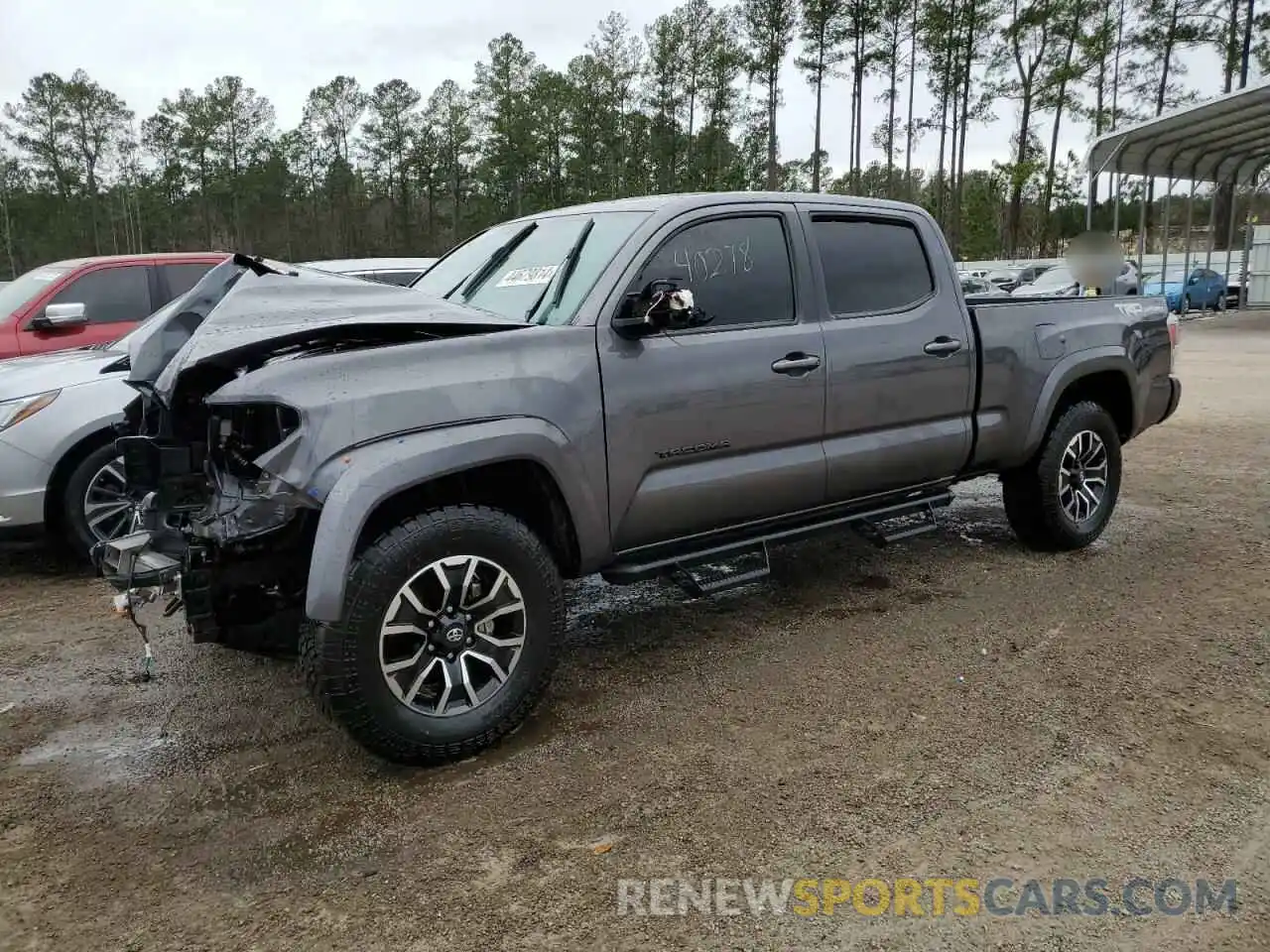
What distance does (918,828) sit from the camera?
272 centimetres

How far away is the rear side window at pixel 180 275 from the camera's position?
7.48 metres

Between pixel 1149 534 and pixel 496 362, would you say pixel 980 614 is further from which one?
pixel 496 362

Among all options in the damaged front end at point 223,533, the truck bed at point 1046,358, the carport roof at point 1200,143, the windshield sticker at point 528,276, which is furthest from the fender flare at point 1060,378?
the carport roof at point 1200,143

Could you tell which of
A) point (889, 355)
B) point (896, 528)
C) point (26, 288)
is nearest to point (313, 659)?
point (889, 355)

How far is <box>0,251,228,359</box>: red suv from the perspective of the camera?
22.6 feet

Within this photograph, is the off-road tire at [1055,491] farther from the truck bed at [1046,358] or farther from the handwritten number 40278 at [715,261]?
the handwritten number 40278 at [715,261]

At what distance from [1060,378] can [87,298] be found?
6.99 meters

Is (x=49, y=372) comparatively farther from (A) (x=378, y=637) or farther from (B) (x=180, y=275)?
(A) (x=378, y=637)

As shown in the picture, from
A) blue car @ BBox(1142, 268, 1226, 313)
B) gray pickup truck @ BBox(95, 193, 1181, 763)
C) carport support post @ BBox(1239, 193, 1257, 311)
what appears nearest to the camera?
gray pickup truck @ BBox(95, 193, 1181, 763)

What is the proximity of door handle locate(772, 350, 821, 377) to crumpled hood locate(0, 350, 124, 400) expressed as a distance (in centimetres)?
360

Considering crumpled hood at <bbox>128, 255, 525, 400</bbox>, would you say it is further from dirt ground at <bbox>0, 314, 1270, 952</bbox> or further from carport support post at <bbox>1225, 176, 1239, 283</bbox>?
carport support post at <bbox>1225, 176, 1239, 283</bbox>

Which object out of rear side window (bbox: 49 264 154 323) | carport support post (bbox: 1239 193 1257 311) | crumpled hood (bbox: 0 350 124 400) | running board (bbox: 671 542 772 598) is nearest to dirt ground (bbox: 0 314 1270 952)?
running board (bbox: 671 542 772 598)

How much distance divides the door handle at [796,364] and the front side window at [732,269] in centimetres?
17

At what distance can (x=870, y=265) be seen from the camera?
443 cm
